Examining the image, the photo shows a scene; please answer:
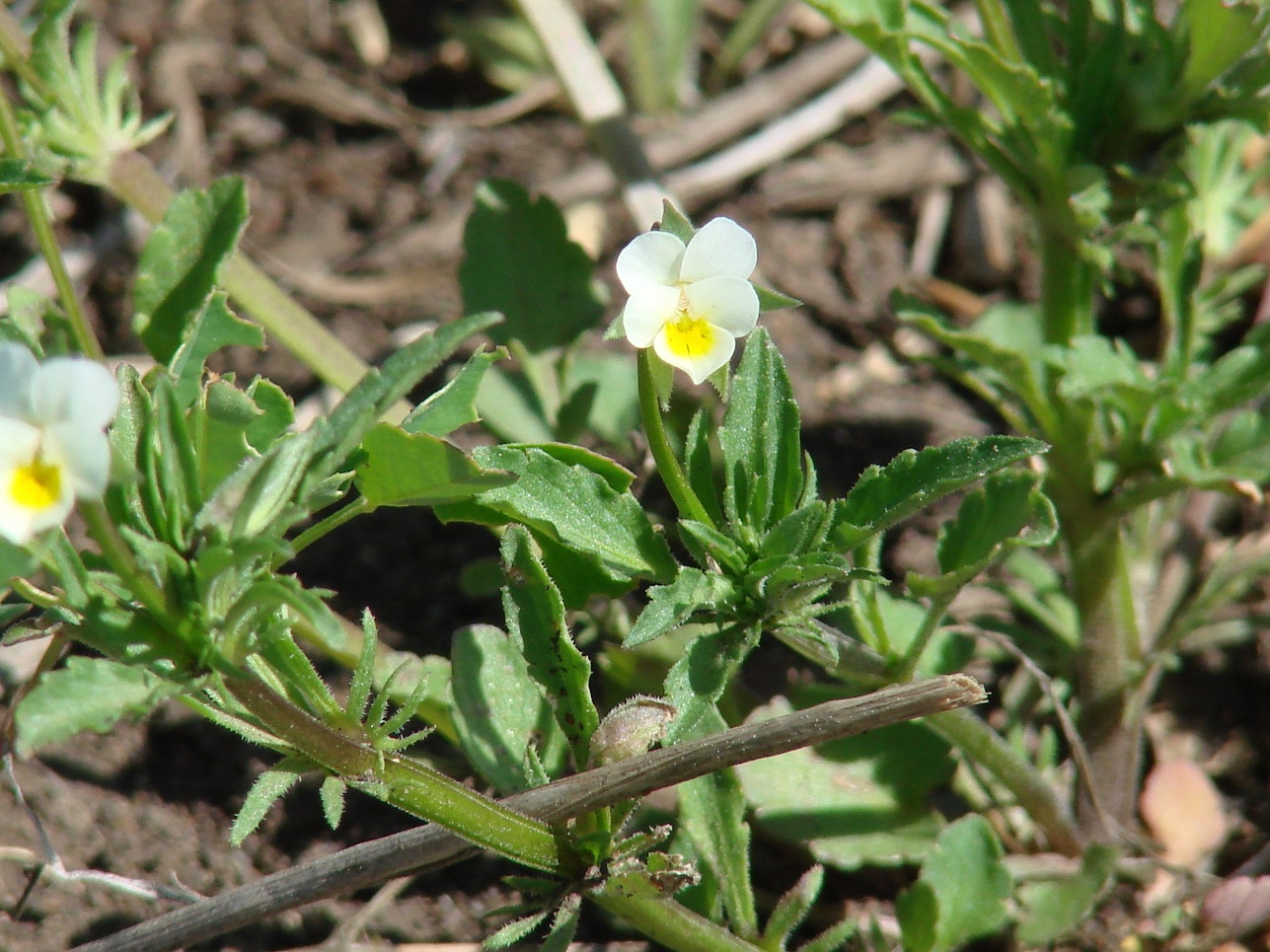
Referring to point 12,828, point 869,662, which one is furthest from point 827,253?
point 12,828

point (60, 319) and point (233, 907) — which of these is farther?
point (60, 319)

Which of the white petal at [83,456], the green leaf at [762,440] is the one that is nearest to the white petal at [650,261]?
the green leaf at [762,440]

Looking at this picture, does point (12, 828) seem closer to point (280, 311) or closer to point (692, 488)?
point (280, 311)

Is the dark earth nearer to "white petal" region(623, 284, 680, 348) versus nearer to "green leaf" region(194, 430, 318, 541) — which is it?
"green leaf" region(194, 430, 318, 541)

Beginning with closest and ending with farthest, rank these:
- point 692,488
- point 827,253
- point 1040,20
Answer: point 692,488, point 1040,20, point 827,253

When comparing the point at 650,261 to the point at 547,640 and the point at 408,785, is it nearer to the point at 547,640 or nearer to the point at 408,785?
the point at 547,640

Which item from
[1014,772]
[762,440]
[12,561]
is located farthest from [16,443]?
[1014,772]

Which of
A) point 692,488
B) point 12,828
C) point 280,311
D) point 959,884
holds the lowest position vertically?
point 12,828
